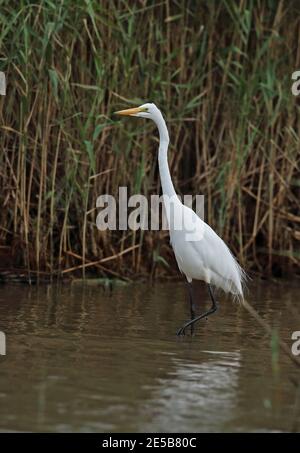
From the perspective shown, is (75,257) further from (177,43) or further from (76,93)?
(177,43)

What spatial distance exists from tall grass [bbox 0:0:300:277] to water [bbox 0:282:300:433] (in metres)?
0.59

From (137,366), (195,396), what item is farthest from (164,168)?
(195,396)

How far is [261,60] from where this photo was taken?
8117 mm

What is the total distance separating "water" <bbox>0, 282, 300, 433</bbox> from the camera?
391cm

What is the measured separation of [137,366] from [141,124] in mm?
3233

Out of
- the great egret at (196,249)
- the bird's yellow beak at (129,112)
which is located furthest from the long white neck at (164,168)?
the bird's yellow beak at (129,112)

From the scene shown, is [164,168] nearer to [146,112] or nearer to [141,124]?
[146,112]

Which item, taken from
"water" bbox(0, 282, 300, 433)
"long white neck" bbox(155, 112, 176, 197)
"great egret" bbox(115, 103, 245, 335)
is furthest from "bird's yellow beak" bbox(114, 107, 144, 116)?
"water" bbox(0, 282, 300, 433)

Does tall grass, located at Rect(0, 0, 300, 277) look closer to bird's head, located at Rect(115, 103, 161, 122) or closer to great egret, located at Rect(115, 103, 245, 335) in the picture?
bird's head, located at Rect(115, 103, 161, 122)

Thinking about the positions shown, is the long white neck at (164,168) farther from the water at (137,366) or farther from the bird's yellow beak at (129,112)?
the water at (137,366)

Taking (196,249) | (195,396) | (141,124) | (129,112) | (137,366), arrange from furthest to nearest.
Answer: (141,124), (129,112), (196,249), (137,366), (195,396)

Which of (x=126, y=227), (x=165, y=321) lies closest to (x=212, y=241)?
(x=165, y=321)

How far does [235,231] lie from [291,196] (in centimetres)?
56

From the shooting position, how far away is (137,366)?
4891 millimetres
